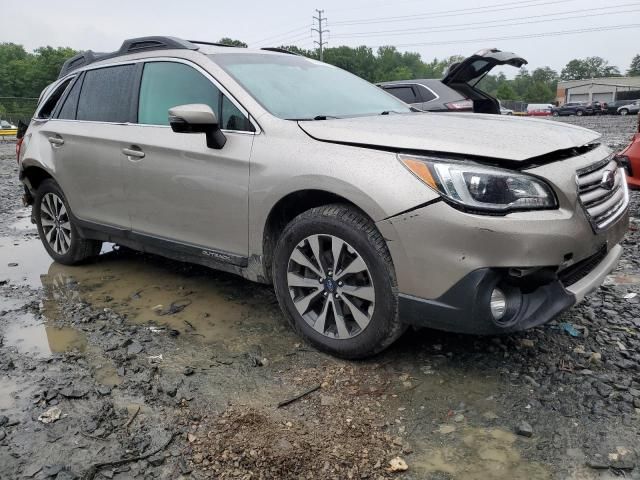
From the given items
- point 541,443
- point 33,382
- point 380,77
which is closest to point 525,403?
point 541,443

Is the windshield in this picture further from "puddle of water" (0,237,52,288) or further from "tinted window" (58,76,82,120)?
"puddle of water" (0,237,52,288)

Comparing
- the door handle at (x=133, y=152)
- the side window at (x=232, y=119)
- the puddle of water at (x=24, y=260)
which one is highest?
the side window at (x=232, y=119)

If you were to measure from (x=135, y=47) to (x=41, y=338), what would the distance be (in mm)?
2342

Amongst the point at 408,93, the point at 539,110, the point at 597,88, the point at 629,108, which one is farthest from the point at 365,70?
the point at 408,93

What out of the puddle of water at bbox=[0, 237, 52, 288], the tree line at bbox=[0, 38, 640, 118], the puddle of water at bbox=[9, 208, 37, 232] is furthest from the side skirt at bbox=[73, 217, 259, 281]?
the tree line at bbox=[0, 38, 640, 118]

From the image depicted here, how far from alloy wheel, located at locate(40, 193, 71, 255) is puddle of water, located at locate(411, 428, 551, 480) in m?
3.91

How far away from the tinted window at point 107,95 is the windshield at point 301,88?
92 centimetres

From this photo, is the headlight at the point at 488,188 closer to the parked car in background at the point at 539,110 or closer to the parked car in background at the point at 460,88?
the parked car in background at the point at 460,88

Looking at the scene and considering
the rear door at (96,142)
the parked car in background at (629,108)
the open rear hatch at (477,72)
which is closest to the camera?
the rear door at (96,142)

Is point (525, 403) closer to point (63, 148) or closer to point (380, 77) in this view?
point (63, 148)

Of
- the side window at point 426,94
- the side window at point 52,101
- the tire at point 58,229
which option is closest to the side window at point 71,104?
the side window at point 52,101

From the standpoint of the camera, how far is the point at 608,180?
3.06m

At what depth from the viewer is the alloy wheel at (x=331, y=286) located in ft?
9.63

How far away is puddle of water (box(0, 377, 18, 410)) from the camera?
2816 mm
